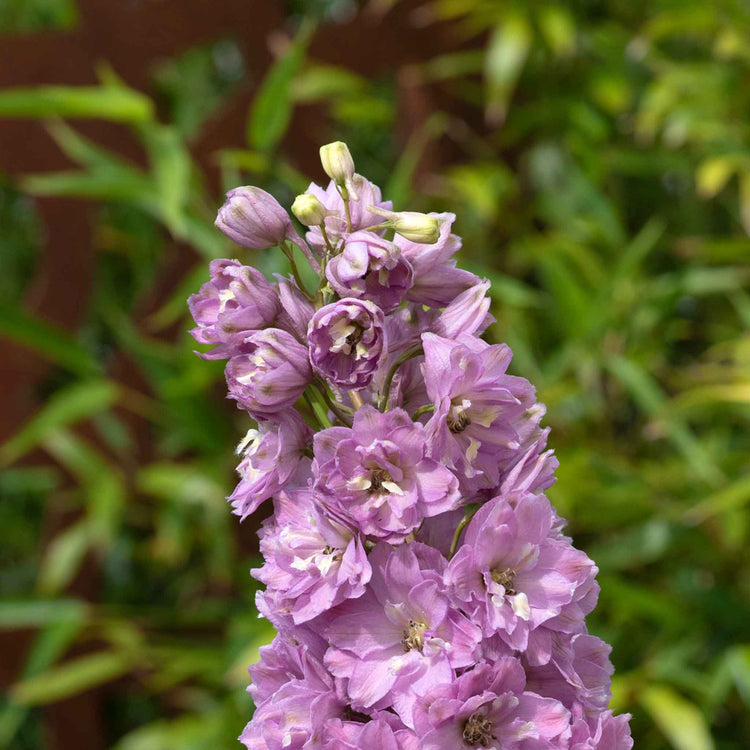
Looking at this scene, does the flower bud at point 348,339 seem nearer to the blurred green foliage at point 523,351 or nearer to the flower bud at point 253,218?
the flower bud at point 253,218

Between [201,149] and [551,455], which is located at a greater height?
[551,455]

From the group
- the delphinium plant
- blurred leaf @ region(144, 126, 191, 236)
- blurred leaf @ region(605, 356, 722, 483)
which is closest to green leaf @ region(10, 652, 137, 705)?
blurred leaf @ region(144, 126, 191, 236)

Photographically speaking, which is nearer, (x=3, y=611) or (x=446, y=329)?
(x=446, y=329)

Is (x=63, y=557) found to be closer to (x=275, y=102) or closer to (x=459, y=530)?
(x=275, y=102)

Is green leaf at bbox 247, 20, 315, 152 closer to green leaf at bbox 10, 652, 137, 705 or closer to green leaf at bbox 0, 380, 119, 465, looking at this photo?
green leaf at bbox 0, 380, 119, 465

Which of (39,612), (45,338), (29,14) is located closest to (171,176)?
(45,338)

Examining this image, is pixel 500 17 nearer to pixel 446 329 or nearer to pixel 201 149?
pixel 201 149

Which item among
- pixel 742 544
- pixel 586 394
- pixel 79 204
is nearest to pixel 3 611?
pixel 79 204
